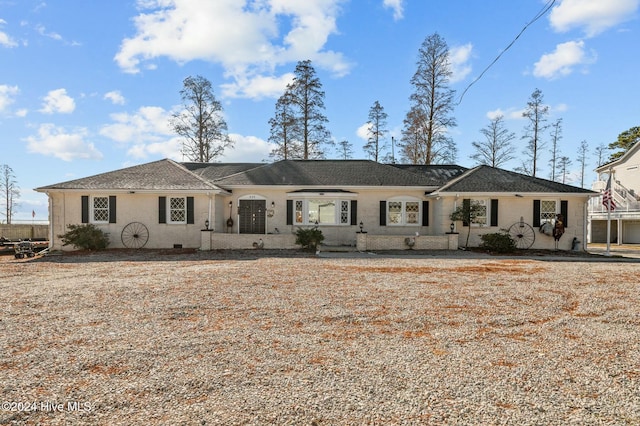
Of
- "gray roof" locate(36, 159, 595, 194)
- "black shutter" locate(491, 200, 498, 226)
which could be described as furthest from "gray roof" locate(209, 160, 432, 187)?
"black shutter" locate(491, 200, 498, 226)

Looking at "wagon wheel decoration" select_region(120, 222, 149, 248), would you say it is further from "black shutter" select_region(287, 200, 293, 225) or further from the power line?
the power line

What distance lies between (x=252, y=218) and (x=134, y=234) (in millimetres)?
5196

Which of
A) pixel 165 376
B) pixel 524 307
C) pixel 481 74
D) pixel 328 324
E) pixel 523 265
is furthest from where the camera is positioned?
pixel 523 265

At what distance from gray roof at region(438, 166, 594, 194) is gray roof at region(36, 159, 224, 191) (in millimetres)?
10976

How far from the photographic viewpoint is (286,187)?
55.0 feet

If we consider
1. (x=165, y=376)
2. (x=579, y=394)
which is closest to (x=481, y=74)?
(x=579, y=394)

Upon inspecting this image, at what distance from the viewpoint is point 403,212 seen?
17.1 m

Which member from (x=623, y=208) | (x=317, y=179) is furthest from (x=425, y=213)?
(x=623, y=208)

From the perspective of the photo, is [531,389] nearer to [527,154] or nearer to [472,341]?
[472,341]

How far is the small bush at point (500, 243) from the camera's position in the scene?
1480 cm

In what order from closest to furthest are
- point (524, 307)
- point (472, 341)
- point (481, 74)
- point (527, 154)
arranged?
point (472, 341)
point (524, 307)
point (481, 74)
point (527, 154)

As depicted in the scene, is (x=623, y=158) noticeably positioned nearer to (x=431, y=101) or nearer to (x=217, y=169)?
(x=431, y=101)

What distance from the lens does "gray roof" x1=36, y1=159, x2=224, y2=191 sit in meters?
15.6

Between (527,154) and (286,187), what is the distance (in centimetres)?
2335
